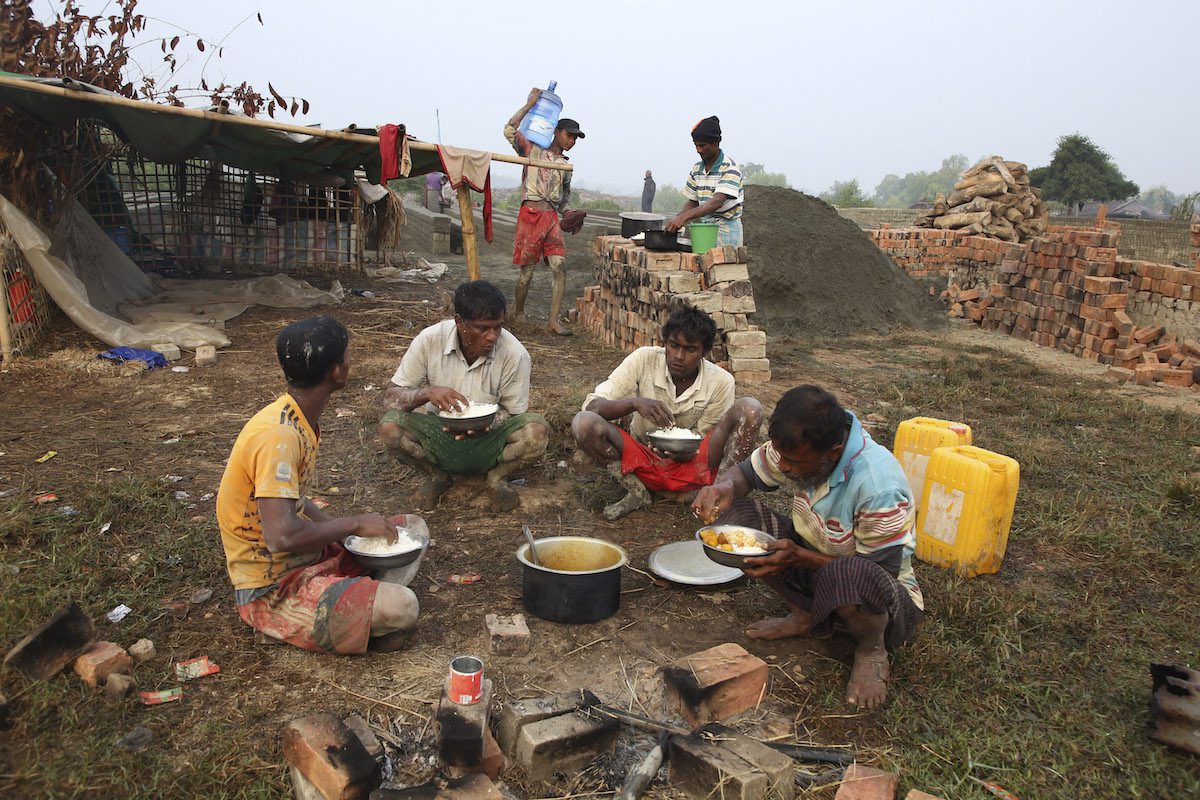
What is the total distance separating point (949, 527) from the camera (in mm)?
3586

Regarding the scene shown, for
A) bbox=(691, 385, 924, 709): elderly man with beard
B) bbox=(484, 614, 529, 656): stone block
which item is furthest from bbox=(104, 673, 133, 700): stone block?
bbox=(691, 385, 924, 709): elderly man with beard

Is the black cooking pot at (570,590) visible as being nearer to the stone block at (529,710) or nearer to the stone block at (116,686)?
the stone block at (529,710)

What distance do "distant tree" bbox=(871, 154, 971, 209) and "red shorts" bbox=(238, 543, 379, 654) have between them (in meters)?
87.4

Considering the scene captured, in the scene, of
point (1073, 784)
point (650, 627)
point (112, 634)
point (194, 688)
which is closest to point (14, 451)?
point (112, 634)

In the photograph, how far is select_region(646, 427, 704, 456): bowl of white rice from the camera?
377 centimetres

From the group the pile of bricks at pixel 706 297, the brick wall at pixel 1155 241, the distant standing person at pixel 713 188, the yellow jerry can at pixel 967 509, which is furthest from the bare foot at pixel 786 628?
the brick wall at pixel 1155 241

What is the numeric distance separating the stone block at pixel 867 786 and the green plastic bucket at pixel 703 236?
5.46m

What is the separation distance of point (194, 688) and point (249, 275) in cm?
904

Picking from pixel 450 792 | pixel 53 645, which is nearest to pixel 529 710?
pixel 450 792

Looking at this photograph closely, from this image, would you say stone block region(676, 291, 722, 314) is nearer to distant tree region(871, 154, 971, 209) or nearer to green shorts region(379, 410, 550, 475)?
green shorts region(379, 410, 550, 475)

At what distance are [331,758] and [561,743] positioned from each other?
0.61m

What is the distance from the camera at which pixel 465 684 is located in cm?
221

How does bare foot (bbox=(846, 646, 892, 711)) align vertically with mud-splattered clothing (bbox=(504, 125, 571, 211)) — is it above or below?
below

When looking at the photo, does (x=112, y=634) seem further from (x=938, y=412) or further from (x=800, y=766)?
(x=938, y=412)
